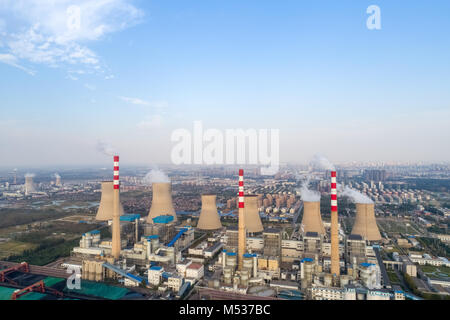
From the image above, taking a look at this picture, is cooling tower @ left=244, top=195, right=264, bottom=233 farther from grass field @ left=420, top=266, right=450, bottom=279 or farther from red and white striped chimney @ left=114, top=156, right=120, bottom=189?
grass field @ left=420, top=266, right=450, bottom=279

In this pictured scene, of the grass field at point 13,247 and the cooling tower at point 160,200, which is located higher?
the cooling tower at point 160,200

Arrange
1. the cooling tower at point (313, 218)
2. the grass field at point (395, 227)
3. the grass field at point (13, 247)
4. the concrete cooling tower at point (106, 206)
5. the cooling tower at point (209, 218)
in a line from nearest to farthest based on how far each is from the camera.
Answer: the grass field at point (13, 247) → the cooling tower at point (313, 218) → the cooling tower at point (209, 218) → the concrete cooling tower at point (106, 206) → the grass field at point (395, 227)

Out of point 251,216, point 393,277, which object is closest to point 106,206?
point 251,216

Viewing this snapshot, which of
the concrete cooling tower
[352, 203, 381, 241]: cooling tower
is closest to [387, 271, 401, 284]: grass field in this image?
[352, 203, 381, 241]: cooling tower

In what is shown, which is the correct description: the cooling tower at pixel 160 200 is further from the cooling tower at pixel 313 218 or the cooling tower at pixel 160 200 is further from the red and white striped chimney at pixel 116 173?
the cooling tower at pixel 313 218

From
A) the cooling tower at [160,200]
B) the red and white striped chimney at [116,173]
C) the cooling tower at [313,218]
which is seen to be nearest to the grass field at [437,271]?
the cooling tower at [313,218]

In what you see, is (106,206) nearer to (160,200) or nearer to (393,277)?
(160,200)

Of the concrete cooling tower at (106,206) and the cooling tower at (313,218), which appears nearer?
the cooling tower at (313,218)

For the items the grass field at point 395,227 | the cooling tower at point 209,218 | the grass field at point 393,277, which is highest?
the cooling tower at point 209,218

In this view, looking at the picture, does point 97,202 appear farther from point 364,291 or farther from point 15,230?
point 364,291
